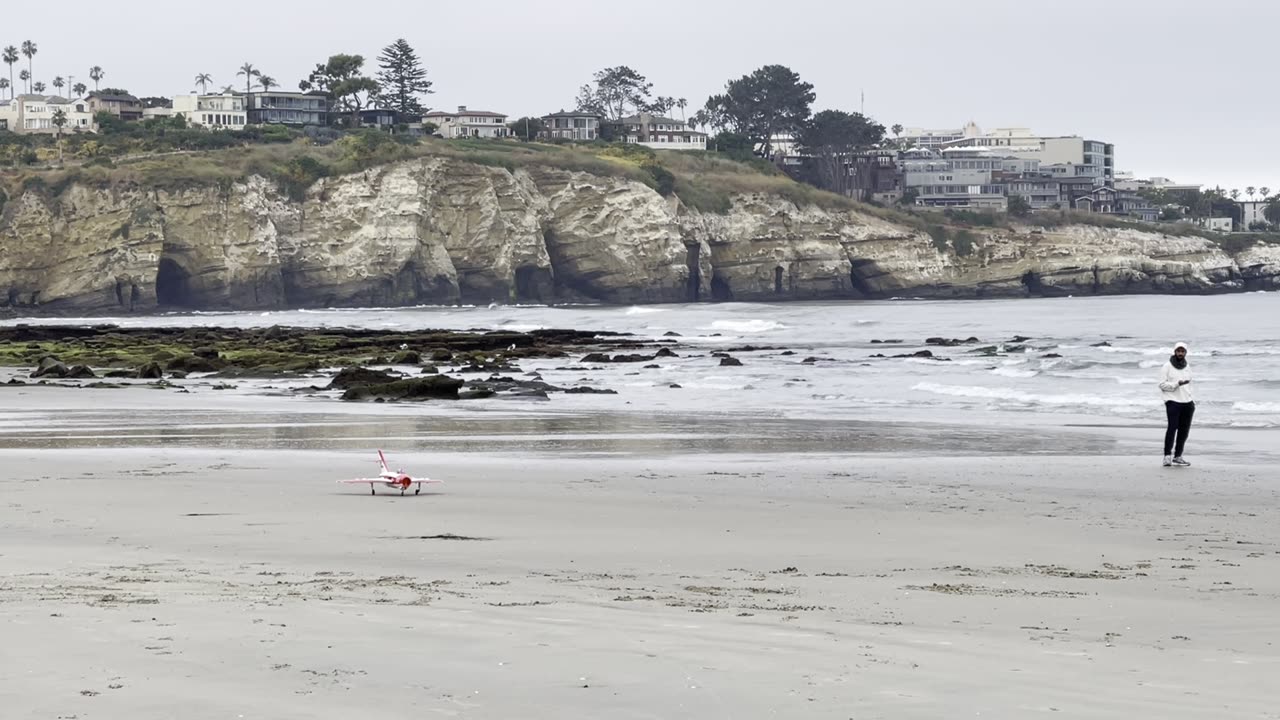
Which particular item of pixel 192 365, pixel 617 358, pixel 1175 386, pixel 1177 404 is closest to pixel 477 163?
pixel 617 358

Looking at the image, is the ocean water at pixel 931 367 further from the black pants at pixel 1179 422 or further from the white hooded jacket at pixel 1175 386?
the black pants at pixel 1179 422

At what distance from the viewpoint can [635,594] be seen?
7137 mm

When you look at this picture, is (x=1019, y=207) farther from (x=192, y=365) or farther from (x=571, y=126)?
(x=192, y=365)

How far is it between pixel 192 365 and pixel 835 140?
347 feet

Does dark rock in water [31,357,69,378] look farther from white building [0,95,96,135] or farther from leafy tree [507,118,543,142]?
leafy tree [507,118,543,142]

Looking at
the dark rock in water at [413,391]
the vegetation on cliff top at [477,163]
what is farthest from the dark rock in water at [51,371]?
the vegetation on cliff top at [477,163]

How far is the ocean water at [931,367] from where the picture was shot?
77.4ft

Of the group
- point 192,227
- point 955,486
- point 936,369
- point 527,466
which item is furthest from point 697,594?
point 192,227

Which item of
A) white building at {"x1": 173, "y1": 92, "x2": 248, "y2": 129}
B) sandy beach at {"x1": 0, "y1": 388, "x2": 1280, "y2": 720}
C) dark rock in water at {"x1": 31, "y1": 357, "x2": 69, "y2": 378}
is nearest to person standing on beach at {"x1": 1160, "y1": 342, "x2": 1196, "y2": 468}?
sandy beach at {"x1": 0, "y1": 388, "x2": 1280, "y2": 720}

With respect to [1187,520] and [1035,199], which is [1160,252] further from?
[1187,520]

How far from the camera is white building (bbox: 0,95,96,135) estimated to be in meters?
126

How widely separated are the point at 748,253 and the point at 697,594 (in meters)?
106

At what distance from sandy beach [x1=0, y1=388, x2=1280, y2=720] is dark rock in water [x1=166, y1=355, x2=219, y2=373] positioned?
829 inches

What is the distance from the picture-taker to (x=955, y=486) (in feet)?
41.8
